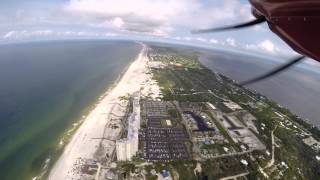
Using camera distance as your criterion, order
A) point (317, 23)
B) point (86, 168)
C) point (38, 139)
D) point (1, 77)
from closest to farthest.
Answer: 1. point (317, 23)
2. point (86, 168)
3. point (38, 139)
4. point (1, 77)

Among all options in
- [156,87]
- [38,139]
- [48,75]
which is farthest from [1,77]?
[38,139]

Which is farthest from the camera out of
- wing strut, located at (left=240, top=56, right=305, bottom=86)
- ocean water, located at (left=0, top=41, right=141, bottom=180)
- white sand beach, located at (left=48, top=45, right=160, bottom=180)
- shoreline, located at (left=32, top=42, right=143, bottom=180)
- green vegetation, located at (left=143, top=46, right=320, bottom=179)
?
ocean water, located at (left=0, top=41, right=141, bottom=180)

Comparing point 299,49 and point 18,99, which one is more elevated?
point 299,49

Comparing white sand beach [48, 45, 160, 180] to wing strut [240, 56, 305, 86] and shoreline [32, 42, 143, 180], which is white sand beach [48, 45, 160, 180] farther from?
wing strut [240, 56, 305, 86]

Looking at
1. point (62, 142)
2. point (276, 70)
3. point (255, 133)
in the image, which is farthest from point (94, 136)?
point (276, 70)

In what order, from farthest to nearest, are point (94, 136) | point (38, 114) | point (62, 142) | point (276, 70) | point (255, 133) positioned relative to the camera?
point (38, 114) < point (255, 133) < point (94, 136) < point (62, 142) < point (276, 70)

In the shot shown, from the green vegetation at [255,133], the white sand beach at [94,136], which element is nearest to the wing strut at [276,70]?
the green vegetation at [255,133]

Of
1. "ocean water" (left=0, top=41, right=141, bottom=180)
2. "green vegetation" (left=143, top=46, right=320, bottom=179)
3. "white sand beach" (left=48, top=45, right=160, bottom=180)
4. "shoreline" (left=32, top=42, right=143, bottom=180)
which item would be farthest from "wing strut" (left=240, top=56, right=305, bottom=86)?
"ocean water" (left=0, top=41, right=141, bottom=180)

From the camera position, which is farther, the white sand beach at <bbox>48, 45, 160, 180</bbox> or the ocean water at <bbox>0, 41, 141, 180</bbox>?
the ocean water at <bbox>0, 41, 141, 180</bbox>

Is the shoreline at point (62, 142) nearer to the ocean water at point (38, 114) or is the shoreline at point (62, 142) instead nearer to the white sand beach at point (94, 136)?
the ocean water at point (38, 114)

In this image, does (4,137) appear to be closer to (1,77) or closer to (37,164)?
(37,164)

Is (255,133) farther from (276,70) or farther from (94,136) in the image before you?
(276,70)
